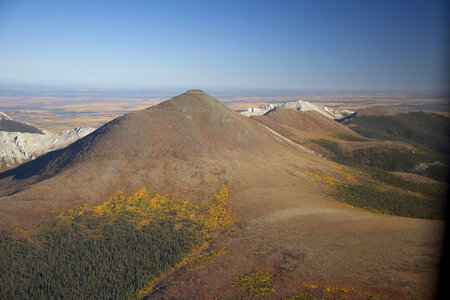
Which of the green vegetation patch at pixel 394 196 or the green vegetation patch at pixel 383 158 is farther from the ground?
the green vegetation patch at pixel 383 158

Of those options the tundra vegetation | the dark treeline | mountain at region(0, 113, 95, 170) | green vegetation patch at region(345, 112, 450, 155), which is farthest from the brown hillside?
the dark treeline

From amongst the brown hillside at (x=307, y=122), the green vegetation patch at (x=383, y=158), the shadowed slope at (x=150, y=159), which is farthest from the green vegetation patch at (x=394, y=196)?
the brown hillside at (x=307, y=122)

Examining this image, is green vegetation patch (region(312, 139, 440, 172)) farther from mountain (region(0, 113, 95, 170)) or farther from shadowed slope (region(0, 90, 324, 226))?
mountain (region(0, 113, 95, 170))

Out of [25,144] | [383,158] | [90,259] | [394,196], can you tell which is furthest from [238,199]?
[25,144]

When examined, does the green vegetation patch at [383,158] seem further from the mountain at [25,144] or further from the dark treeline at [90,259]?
the mountain at [25,144]

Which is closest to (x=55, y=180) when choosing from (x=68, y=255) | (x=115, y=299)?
(x=68, y=255)

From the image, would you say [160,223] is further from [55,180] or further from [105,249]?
[55,180]
